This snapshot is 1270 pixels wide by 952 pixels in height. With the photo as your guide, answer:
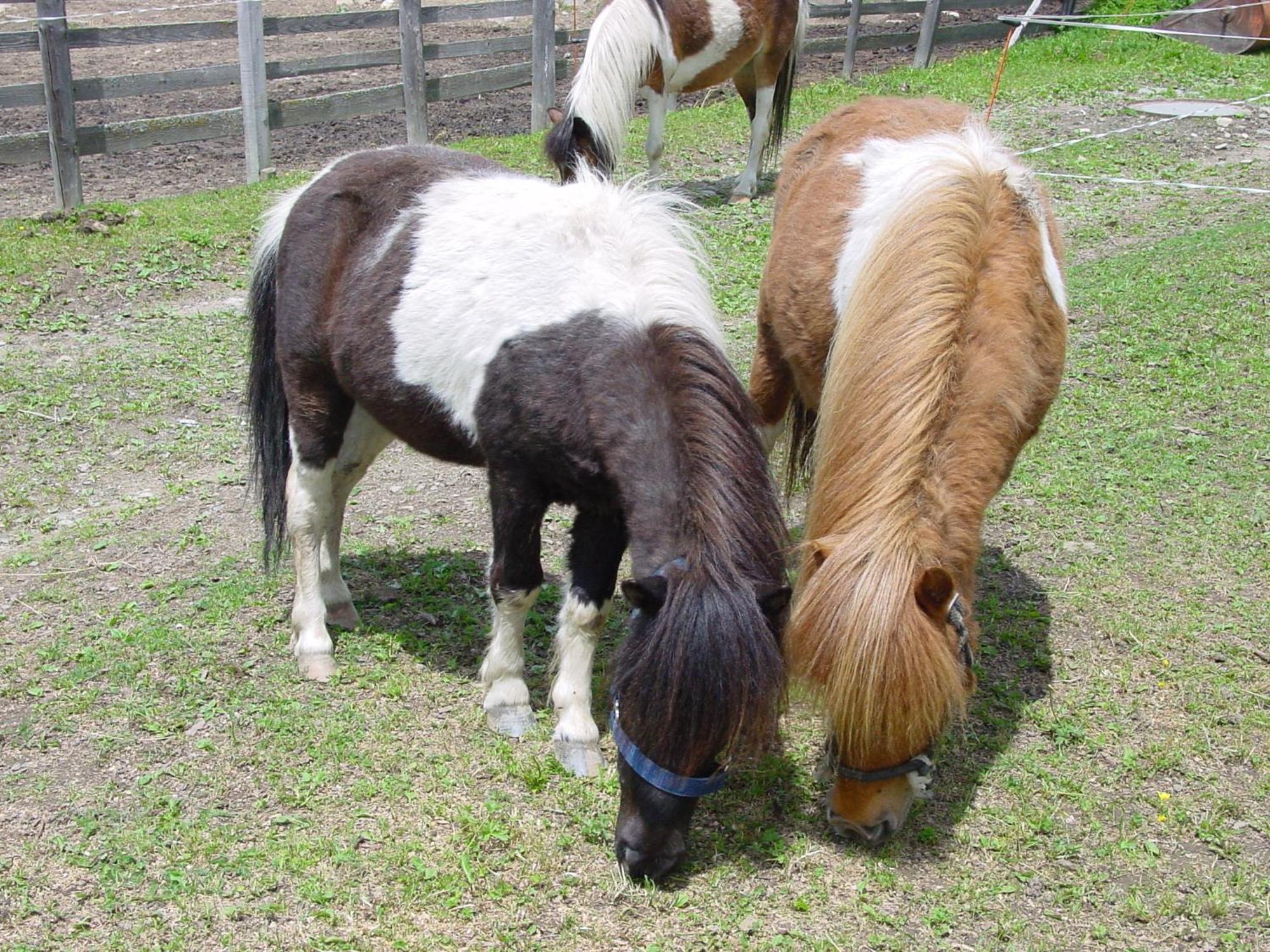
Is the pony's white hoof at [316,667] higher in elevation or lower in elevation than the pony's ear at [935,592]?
lower

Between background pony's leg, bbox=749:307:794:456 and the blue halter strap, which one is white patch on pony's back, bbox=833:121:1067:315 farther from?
the blue halter strap

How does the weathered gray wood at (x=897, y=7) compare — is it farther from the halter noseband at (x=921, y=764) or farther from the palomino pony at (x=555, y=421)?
the halter noseband at (x=921, y=764)

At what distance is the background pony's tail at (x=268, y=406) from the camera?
4598 mm

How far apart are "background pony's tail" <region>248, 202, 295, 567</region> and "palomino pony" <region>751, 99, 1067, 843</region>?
2023mm

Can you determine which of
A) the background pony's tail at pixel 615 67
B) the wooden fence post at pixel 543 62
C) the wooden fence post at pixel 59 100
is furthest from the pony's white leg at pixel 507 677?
the wooden fence post at pixel 543 62

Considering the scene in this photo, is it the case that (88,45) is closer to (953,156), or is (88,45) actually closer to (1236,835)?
(953,156)

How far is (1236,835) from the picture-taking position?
137 inches

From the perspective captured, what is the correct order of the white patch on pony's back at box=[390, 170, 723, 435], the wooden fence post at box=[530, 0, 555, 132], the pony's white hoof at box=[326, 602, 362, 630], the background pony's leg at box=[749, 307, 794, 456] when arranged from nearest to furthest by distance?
1. the white patch on pony's back at box=[390, 170, 723, 435]
2. the pony's white hoof at box=[326, 602, 362, 630]
3. the background pony's leg at box=[749, 307, 794, 456]
4. the wooden fence post at box=[530, 0, 555, 132]

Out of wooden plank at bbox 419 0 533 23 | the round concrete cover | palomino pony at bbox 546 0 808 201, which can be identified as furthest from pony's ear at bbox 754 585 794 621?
the round concrete cover

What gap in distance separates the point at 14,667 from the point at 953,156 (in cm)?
372

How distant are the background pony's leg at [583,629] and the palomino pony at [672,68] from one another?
535 cm

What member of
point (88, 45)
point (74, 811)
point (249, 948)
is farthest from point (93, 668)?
point (88, 45)

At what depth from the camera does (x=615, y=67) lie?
980cm

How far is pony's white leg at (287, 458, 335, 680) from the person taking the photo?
436cm
